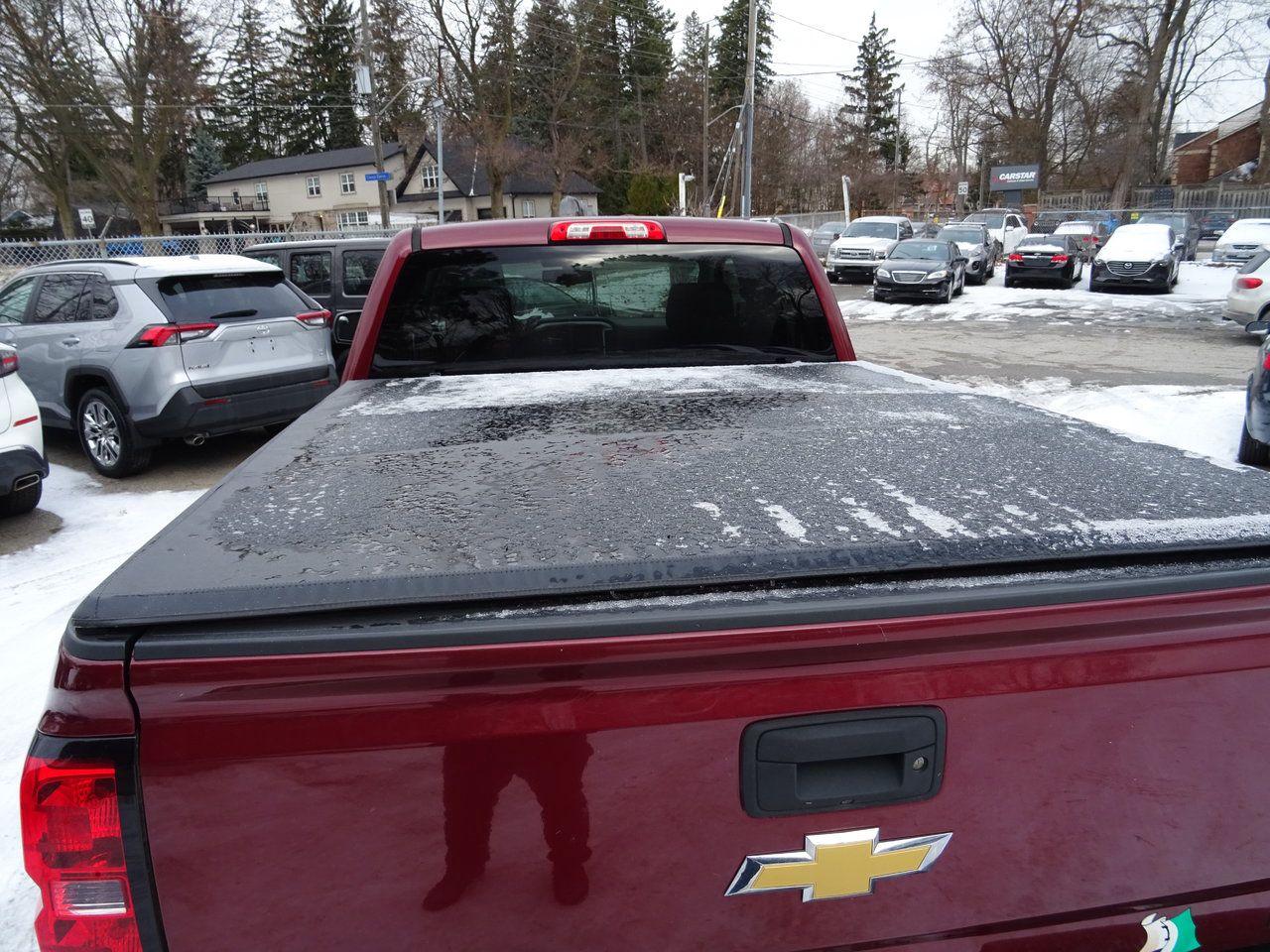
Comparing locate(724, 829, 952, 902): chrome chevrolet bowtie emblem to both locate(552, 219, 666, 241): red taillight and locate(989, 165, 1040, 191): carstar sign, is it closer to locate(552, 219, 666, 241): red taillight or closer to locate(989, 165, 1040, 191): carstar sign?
locate(552, 219, 666, 241): red taillight

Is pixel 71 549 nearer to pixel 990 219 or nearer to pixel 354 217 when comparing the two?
pixel 990 219

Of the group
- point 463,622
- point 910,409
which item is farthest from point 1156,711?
point 910,409

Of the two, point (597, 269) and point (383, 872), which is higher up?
point (597, 269)

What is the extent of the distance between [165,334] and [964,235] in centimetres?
2526

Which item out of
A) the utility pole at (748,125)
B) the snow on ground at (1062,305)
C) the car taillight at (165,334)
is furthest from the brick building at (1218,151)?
the car taillight at (165,334)

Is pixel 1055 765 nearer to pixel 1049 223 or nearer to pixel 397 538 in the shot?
pixel 397 538

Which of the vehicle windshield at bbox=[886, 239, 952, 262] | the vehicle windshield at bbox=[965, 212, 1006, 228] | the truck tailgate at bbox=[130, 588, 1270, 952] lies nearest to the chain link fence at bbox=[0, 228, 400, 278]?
the vehicle windshield at bbox=[886, 239, 952, 262]

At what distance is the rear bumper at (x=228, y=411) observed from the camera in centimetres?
720

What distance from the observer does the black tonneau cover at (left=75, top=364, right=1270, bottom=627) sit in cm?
122

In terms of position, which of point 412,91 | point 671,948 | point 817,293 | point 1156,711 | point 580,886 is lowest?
point 671,948

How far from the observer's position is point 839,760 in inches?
47.2

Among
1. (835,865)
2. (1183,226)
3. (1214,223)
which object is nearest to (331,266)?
(835,865)

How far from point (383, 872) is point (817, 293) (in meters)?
3.04

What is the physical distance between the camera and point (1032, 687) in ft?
3.97
